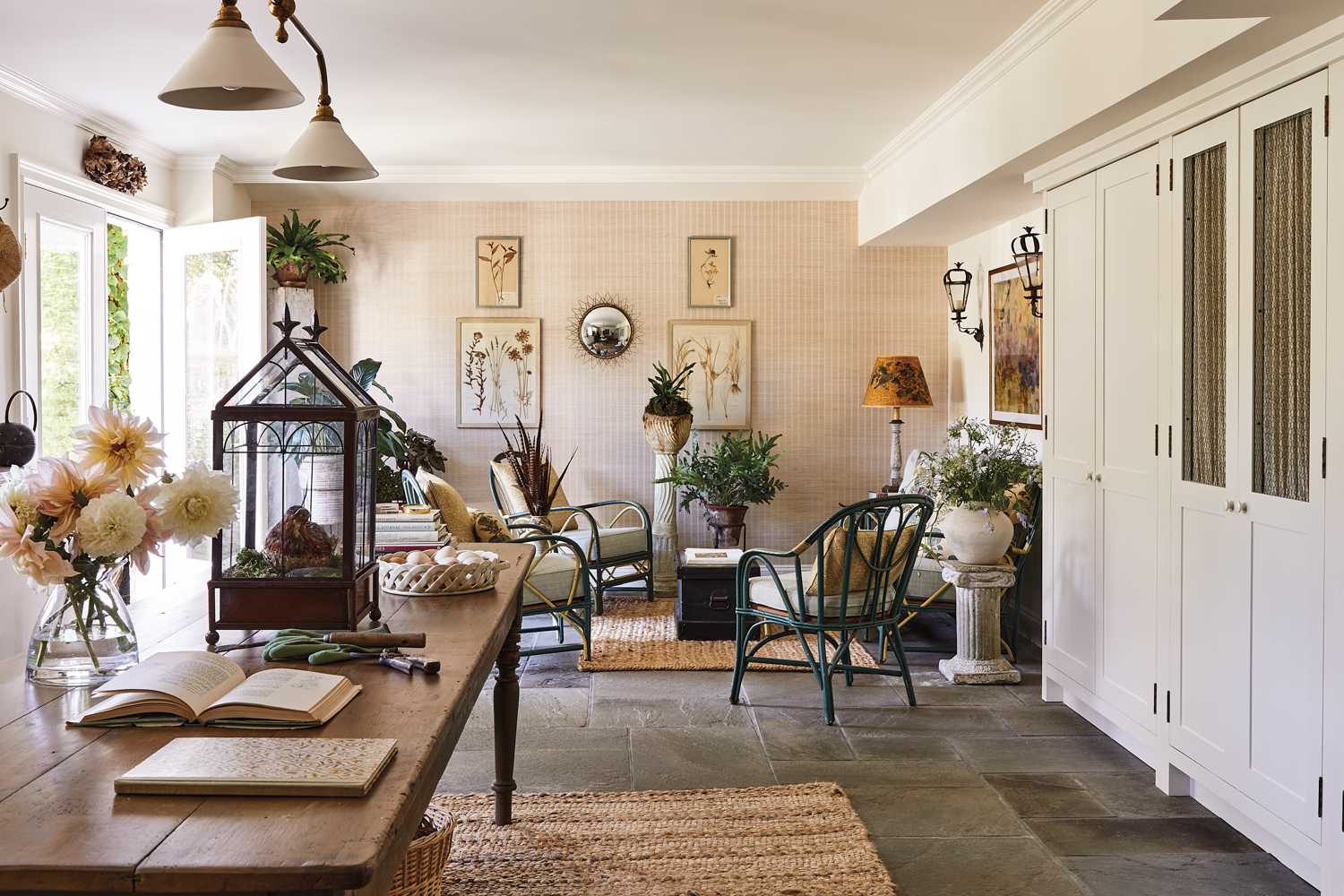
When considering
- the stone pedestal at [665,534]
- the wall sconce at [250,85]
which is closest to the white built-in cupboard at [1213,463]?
the wall sconce at [250,85]

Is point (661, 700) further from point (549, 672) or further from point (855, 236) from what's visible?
point (855, 236)

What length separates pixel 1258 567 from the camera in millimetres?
2613

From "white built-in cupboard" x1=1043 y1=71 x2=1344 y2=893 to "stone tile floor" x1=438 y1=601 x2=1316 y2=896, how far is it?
198 millimetres

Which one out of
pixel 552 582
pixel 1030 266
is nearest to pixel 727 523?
pixel 552 582

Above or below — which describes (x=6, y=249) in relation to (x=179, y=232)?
below

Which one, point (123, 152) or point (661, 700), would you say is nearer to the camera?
point (661, 700)

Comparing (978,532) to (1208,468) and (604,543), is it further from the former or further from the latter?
(604,543)

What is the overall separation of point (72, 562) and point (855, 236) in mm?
5787

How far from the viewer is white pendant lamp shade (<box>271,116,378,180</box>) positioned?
2.27 metres

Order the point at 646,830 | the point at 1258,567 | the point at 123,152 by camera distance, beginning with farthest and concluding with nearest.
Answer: the point at 123,152 < the point at 646,830 < the point at 1258,567

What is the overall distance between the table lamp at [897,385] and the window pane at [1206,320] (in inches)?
119

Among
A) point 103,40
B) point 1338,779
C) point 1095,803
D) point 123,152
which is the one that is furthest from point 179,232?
point 1338,779

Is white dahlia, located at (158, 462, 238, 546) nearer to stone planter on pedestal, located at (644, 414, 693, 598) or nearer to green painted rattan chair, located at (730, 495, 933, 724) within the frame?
green painted rattan chair, located at (730, 495, 933, 724)

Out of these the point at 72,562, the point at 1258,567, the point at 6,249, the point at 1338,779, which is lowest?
the point at 1338,779
